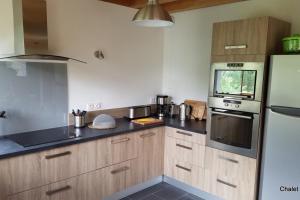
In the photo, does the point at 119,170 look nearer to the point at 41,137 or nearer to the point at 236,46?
the point at 41,137

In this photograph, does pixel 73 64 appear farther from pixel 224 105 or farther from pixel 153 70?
pixel 224 105

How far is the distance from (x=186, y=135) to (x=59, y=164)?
1452 millimetres

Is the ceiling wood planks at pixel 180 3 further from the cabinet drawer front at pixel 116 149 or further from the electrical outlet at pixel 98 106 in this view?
the cabinet drawer front at pixel 116 149

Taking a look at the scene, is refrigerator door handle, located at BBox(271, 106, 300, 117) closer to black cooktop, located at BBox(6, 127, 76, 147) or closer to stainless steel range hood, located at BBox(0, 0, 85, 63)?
black cooktop, located at BBox(6, 127, 76, 147)

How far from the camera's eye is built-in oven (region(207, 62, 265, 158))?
7.91ft

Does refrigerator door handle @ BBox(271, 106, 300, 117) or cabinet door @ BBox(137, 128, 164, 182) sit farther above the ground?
refrigerator door handle @ BBox(271, 106, 300, 117)

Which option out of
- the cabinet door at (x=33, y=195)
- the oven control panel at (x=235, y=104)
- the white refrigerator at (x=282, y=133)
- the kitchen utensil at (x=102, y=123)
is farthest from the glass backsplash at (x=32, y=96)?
the white refrigerator at (x=282, y=133)

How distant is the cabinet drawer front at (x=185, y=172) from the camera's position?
293 centimetres

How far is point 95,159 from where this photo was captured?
253 centimetres

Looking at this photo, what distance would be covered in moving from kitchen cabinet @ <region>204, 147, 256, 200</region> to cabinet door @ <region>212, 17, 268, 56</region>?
1067 millimetres

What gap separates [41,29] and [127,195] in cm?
206

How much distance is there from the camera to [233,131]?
260 centimetres

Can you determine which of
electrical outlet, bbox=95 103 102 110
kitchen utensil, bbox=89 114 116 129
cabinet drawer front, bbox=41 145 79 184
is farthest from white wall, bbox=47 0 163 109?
cabinet drawer front, bbox=41 145 79 184

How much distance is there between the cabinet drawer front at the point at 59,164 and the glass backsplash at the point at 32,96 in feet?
1.78
